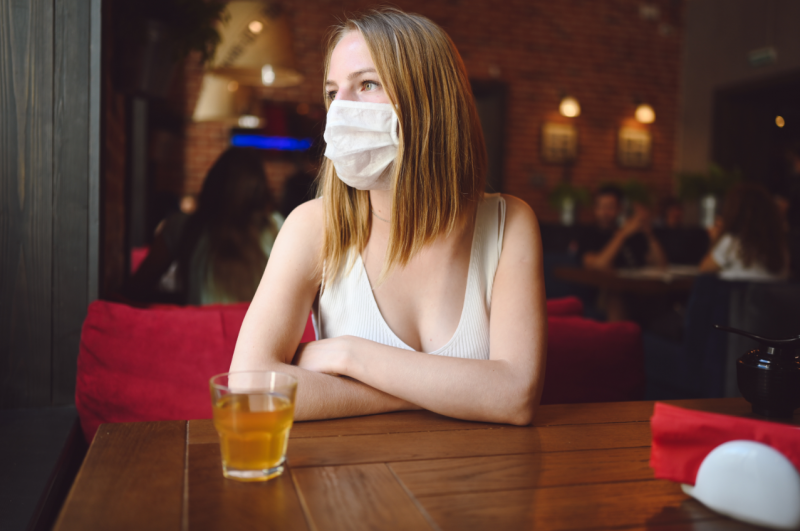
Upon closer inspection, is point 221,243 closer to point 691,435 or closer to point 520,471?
point 520,471

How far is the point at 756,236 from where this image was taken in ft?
11.8

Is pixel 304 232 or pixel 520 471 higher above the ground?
pixel 304 232

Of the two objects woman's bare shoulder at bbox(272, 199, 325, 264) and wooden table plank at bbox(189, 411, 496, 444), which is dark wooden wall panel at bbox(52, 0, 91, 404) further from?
wooden table plank at bbox(189, 411, 496, 444)

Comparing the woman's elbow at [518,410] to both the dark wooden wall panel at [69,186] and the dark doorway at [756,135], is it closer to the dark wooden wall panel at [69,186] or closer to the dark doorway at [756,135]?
the dark wooden wall panel at [69,186]

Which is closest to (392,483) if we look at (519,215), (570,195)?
(519,215)

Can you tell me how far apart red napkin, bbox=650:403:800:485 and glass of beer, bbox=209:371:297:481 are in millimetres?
412

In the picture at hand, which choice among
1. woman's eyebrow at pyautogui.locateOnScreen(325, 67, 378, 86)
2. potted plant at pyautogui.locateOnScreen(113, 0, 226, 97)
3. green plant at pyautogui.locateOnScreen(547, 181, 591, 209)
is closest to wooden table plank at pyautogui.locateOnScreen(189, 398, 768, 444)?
woman's eyebrow at pyautogui.locateOnScreen(325, 67, 378, 86)

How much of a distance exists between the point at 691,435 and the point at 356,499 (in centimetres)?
37

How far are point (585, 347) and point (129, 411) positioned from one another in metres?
1.08

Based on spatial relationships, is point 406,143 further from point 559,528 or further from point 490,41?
point 490,41

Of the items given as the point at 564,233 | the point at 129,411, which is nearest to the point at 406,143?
the point at 129,411

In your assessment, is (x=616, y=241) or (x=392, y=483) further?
(x=616, y=241)

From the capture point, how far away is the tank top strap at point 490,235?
3.91ft

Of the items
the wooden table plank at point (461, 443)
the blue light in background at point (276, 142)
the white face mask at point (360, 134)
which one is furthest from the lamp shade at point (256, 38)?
the blue light in background at point (276, 142)
